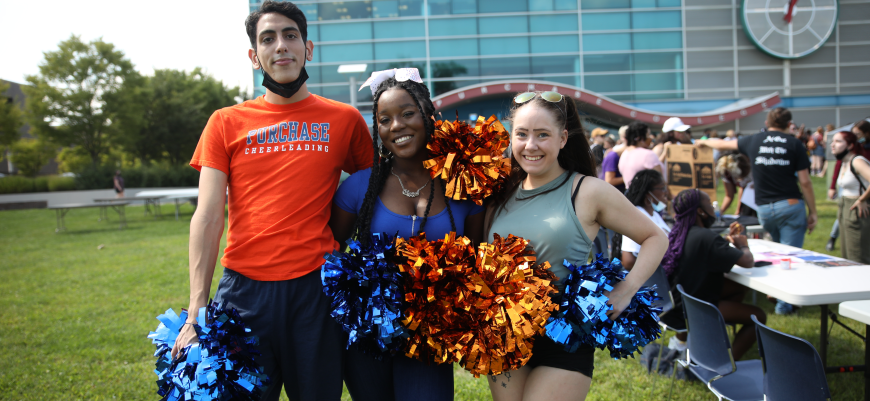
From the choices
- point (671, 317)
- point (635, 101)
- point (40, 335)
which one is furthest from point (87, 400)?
point (635, 101)

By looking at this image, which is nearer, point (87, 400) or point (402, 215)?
point (402, 215)

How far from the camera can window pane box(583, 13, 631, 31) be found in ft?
78.5

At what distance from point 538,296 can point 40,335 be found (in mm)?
5821

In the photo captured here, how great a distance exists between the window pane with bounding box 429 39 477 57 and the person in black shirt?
19.8 m

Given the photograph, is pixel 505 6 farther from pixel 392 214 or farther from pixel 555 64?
pixel 392 214

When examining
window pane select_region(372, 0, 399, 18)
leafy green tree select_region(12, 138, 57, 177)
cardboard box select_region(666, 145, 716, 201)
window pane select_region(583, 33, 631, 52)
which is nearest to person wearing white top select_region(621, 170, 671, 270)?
cardboard box select_region(666, 145, 716, 201)

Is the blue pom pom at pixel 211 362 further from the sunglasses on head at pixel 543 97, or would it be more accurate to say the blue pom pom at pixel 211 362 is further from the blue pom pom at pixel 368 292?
the sunglasses on head at pixel 543 97

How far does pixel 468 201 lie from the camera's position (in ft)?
7.23

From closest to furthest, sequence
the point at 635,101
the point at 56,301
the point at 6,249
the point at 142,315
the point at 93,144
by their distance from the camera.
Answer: the point at 142,315
the point at 56,301
the point at 6,249
the point at 635,101
the point at 93,144

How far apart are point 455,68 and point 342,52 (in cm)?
543

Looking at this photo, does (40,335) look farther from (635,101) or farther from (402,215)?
(635,101)

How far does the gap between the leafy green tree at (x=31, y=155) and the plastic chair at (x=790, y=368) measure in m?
31.9

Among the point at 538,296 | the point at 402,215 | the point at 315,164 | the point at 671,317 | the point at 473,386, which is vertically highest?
the point at 315,164

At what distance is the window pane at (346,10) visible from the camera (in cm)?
2416
